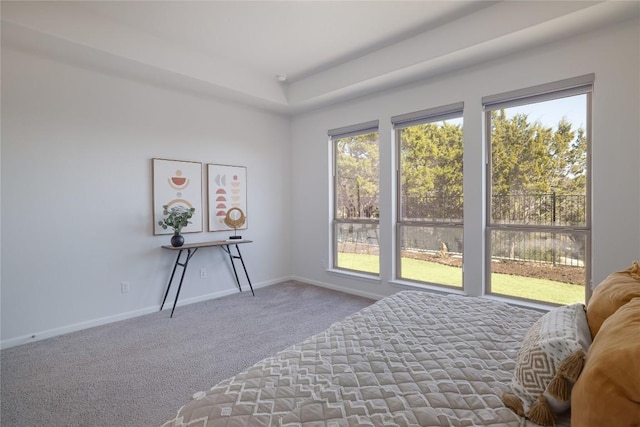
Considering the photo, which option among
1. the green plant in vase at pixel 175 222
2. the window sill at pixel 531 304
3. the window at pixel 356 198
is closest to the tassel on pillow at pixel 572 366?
the window sill at pixel 531 304

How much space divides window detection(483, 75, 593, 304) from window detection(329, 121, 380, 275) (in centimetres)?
141

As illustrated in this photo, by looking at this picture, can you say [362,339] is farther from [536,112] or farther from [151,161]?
[151,161]

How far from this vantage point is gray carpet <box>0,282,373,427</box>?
1.92 m

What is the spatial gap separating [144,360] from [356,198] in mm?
3078

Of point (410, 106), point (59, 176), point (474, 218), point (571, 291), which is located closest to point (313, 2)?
point (410, 106)

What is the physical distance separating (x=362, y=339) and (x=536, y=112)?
9.42 ft

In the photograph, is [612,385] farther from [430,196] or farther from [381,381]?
[430,196]

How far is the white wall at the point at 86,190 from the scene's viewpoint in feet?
9.21

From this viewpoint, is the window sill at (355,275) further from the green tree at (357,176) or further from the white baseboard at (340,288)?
the green tree at (357,176)

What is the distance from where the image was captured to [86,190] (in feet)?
10.4

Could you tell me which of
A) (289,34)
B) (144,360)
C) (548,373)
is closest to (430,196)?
(289,34)

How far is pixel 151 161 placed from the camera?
11.9 ft

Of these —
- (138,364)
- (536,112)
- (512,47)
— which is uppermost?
(512,47)

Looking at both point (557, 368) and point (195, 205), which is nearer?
point (557, 368)
